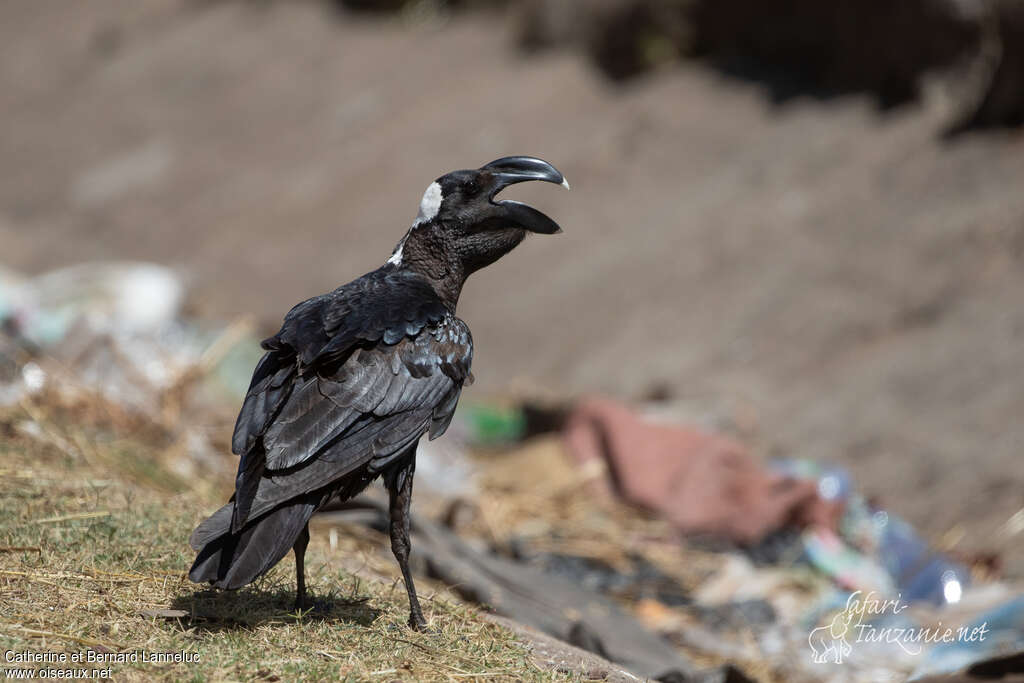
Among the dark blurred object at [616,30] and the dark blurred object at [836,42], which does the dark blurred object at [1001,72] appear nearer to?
the dark blurred object at [836,42]

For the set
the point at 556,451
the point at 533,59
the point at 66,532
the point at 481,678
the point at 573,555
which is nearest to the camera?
the point at 481,678

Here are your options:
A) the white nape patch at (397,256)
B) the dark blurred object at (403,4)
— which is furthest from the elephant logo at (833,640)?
the dark blurred object at (403,4)

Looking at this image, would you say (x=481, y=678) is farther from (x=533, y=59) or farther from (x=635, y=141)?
(x=533, y=59)

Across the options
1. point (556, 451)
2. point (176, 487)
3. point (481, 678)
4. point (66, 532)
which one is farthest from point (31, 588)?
point (556, 451)

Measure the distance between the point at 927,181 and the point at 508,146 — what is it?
572 centimetres

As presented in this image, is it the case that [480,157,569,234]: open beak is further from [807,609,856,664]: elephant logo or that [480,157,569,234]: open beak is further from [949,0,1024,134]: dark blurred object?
[949,0,1024,134]: dark blurred object

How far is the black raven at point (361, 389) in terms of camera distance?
3.57m

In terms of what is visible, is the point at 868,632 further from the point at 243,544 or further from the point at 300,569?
the point at 243,544

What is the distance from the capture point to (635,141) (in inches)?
577

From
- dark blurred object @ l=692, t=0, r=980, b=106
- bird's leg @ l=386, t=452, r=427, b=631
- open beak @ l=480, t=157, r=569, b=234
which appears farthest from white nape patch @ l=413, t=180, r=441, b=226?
dark blurred object @ l=692, t=0, r=980, b=106

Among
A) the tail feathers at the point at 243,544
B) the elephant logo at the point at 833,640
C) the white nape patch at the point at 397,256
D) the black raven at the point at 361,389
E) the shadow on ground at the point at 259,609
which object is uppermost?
the white nape patch at the point at 397,256

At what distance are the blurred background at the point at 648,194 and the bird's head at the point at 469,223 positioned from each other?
115 inches

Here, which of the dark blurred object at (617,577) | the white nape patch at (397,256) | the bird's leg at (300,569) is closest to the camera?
the bird's leg at (300,569)

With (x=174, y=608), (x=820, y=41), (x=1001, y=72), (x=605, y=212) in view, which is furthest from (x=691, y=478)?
(x=820, y=41)
